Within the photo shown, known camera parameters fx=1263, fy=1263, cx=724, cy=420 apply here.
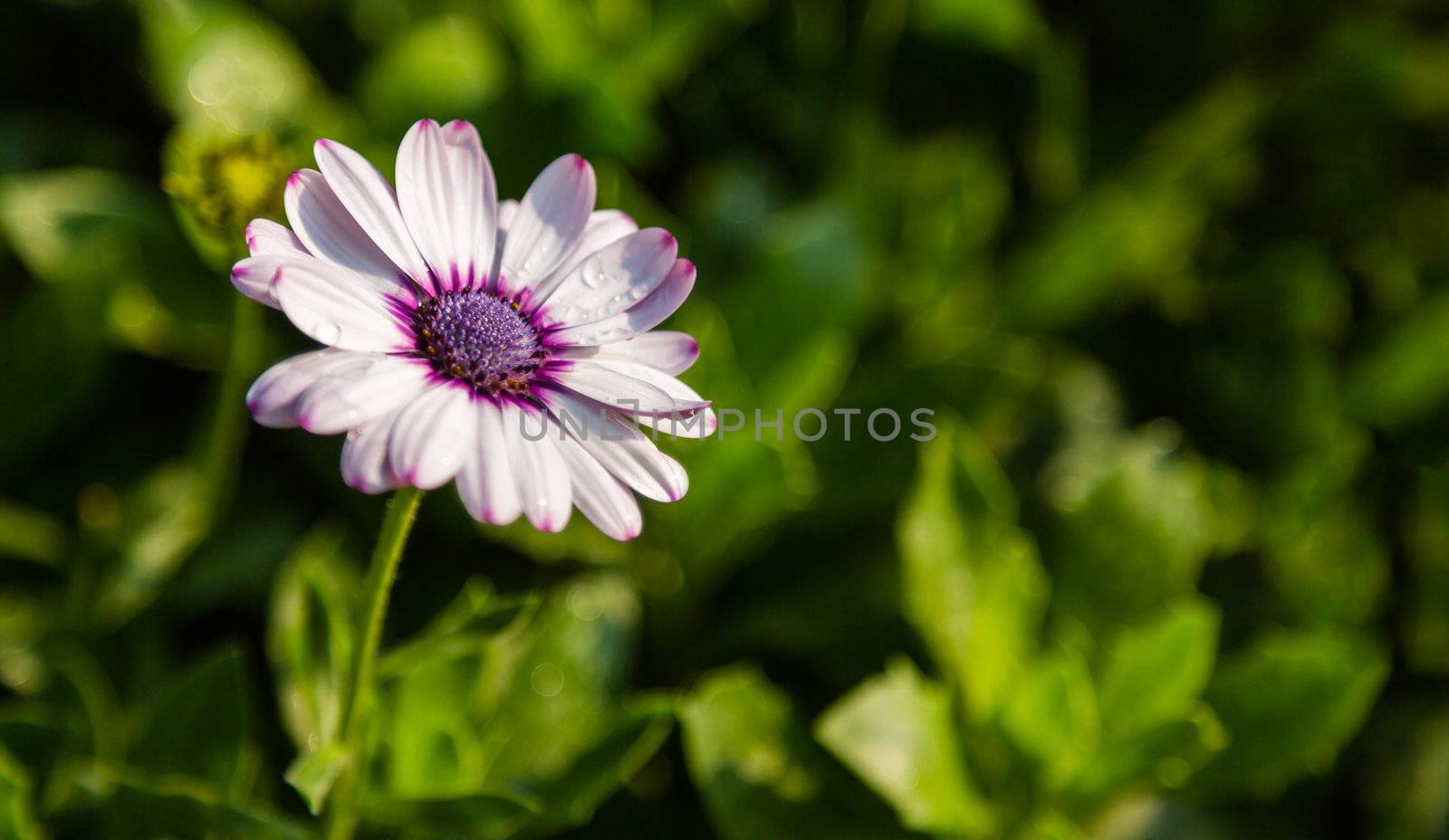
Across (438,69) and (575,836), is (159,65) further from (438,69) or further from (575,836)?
(575,836)

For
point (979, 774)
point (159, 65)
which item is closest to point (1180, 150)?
point (979, 774)

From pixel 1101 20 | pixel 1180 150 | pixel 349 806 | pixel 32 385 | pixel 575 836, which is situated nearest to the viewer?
pixel 349 806

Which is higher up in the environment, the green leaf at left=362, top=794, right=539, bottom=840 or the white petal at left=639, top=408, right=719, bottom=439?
the white petal at left=639, top=408, right=719, bottom=439

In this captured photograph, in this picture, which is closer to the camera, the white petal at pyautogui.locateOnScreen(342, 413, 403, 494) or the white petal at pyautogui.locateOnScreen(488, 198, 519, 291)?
the white petal at pyautogui.locateOnScreen(342, 413, 403, 494)

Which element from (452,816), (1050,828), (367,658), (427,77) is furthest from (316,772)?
(427,77)

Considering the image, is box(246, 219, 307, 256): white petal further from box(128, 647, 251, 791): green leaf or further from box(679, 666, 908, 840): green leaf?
box(679, 666, 908, 840): green leaf

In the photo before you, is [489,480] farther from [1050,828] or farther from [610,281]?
[1050,828]

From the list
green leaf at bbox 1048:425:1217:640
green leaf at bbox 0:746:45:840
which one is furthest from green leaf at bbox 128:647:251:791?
green leaf at bbox 1048:425:1217:640
